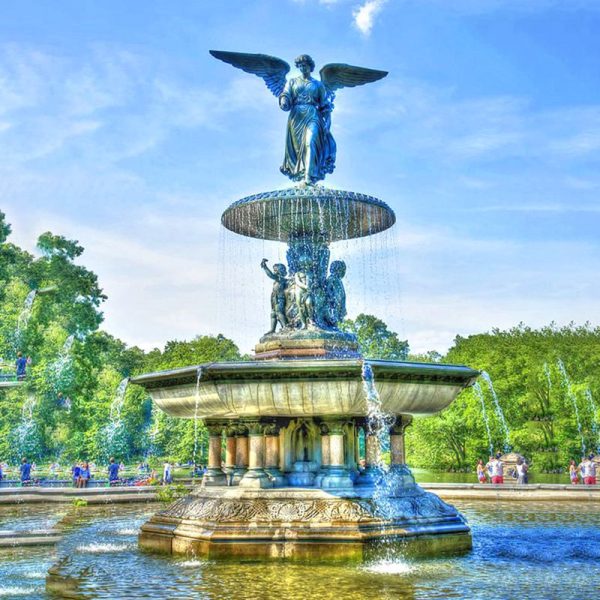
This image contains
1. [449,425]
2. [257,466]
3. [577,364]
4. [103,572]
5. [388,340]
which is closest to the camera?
[103,572]

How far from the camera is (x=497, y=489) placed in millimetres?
19859

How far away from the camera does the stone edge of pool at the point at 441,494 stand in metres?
18.5

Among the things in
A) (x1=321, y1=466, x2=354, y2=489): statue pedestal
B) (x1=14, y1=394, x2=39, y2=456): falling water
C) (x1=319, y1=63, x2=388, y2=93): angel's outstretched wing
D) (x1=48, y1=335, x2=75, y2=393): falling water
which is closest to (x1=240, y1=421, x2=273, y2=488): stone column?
(x1=321, y1=466, x2=354, y2=489): statue pedestal

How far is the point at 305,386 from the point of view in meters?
10.0

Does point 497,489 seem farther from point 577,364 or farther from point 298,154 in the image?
point 577,364

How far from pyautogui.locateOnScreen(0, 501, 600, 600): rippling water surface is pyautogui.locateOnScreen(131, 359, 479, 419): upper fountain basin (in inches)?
77.3

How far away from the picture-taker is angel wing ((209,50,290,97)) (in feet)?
42.8

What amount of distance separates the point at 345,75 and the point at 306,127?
45.0 inches

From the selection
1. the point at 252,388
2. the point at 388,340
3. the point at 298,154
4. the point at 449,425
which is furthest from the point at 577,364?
the point at 252,388

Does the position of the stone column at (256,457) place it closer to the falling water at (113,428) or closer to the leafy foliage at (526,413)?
the falling water at (113,428)

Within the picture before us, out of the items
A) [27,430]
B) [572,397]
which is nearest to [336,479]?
[27,430]

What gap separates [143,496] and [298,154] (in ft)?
31.7

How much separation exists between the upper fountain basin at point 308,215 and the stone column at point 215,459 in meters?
3.27

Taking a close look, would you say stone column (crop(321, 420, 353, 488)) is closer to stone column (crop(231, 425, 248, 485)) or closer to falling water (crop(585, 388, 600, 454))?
stone column (crop(231, 425, 248, 485))
